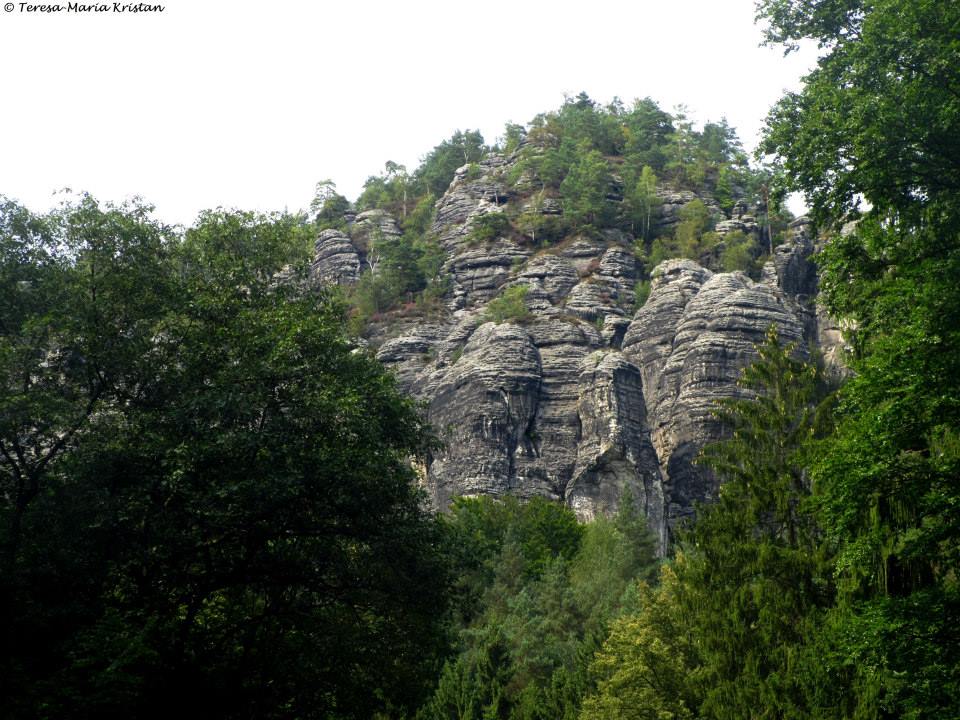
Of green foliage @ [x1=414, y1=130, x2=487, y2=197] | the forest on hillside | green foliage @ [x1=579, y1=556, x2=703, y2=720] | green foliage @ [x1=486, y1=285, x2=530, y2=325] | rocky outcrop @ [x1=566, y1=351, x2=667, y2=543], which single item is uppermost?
green foliage @ [x1=414, y1=130, x2=487, y2=197]

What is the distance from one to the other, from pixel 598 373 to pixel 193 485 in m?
56.8

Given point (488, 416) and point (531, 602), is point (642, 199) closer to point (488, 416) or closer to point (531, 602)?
point (488, 416)

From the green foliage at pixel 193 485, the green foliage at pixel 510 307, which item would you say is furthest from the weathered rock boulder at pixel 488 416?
the green foliage at pixel 193 485

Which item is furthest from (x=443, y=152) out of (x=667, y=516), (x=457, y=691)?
(x=457, y=691)

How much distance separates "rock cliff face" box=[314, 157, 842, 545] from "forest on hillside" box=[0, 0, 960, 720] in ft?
140

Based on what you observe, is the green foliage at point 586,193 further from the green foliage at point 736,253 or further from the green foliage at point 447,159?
the green foliage at point 447,159

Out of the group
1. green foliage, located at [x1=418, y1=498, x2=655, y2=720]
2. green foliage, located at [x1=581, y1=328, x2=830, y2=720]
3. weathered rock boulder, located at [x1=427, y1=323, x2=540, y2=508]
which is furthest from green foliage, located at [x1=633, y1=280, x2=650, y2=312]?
green foliage, located at [x1=581, y1=328, x2=830, y2=720]

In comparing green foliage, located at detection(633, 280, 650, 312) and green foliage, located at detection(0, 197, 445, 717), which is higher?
green foliage, located at detection(633, 280, 650, 312)

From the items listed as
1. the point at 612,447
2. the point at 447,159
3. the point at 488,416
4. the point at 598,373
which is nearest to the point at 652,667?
the point at 612,447

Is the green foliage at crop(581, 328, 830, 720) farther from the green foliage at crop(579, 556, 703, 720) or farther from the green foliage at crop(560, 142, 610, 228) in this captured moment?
the green foliage at crop(560, 142, 610, 228)

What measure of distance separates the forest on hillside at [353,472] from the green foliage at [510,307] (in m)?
59.4

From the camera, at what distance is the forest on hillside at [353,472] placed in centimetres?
1534

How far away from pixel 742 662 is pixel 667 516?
48399 mm

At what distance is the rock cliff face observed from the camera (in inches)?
2729
